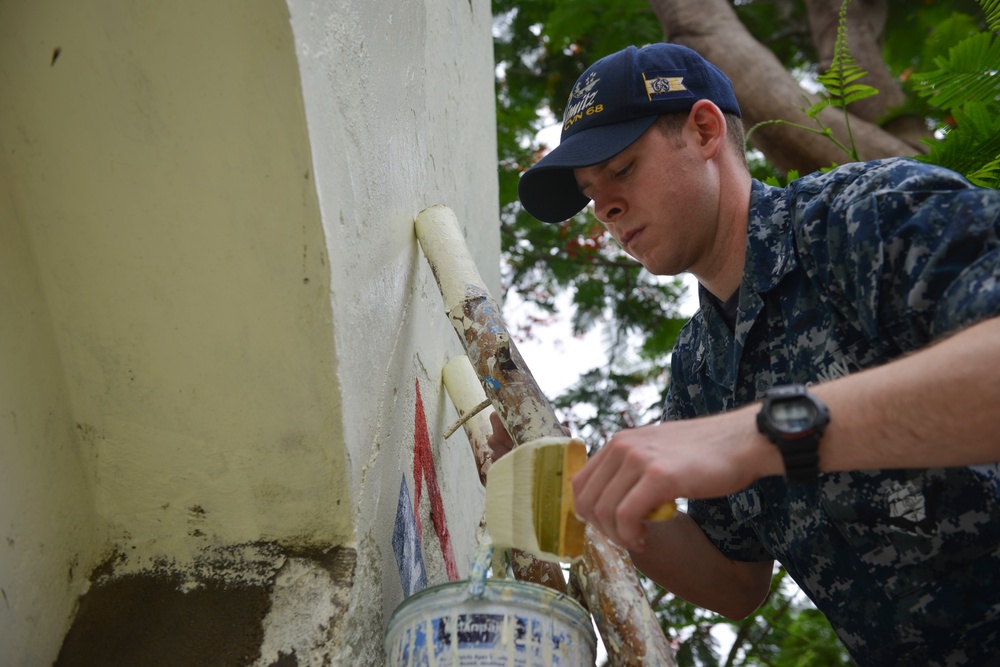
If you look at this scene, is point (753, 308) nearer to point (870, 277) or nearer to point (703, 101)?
point (870, 277)

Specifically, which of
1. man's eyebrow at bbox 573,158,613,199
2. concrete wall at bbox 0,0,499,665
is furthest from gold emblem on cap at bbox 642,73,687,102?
concrete wall at bbox 0,0,499,665

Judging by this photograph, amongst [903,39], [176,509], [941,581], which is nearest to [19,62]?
[176,509]

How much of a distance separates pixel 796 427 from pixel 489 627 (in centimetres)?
53

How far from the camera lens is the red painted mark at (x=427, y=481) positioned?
243cm

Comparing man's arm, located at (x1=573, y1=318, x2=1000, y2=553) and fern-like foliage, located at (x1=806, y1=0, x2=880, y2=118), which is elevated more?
fern-like foliage, located at (x1=806, y1=0, x2=880, y2=118)

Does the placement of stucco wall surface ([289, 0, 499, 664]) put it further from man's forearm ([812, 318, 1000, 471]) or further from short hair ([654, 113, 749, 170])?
man's forearm ([812, 318, 1000, 471])

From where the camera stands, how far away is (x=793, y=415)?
134 cm

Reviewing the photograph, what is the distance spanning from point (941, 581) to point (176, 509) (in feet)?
4.66

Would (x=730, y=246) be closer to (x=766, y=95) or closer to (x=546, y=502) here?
(x=546, y=502)

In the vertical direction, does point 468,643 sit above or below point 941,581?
below

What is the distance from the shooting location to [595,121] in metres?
2.23

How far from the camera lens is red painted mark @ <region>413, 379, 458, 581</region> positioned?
2.43m

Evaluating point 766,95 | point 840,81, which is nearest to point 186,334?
point 840,81

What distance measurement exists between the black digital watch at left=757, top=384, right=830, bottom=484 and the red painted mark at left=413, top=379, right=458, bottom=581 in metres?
1.22
